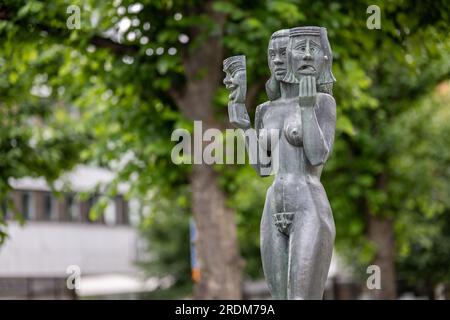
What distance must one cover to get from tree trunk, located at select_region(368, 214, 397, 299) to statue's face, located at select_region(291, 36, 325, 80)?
16.5m

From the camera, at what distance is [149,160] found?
17453 mm

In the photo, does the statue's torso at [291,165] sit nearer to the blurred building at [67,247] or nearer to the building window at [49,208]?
the blurred building at [67,247]

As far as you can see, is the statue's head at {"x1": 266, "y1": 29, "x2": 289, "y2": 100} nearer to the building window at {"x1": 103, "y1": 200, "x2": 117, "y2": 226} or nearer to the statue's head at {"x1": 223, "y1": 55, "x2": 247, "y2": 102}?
the statue's head at {"x1": 223, "y1": 55, "x2": 247, "y2": 102}

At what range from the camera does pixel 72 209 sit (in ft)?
138

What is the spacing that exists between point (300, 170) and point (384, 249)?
16630 millimetres

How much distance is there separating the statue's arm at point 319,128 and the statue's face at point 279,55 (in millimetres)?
462

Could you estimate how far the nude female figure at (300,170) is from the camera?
8.00 metres

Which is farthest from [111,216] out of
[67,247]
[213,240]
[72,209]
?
[213,240]

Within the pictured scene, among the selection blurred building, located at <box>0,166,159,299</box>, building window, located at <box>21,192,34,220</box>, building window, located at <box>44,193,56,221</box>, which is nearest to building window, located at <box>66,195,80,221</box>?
blurred building, located at <box>0,166,159,299</box>

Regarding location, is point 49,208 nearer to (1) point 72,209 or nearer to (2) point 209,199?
(1) point 72,209

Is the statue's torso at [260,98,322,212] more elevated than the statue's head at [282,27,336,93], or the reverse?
the statue's head at [282,27,336,93]

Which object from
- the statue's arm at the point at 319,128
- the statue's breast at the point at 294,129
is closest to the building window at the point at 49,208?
the statue's breast at the point at 294,129

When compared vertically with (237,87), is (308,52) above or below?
above

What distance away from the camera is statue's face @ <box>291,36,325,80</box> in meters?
8.04
